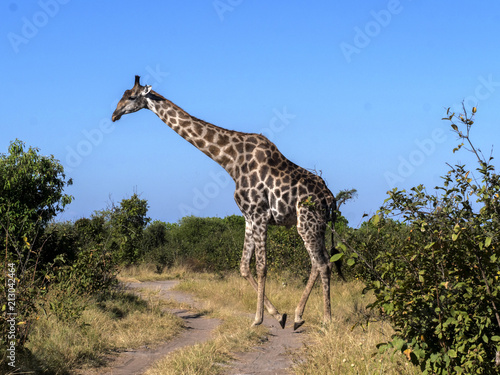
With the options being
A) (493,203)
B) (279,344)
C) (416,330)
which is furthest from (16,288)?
(493,203)

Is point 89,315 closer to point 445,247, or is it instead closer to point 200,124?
point 200,124

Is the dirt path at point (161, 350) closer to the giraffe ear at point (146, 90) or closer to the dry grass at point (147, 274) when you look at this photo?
the giraffe ear at point (146, 90)

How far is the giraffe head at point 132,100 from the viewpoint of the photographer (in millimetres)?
9983

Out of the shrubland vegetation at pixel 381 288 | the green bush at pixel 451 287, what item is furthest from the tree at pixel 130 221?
the green bush at pixel 451 287

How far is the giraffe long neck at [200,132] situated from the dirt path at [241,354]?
3052 millimetres

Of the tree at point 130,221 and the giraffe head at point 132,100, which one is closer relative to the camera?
the giraffe head at point 132,100

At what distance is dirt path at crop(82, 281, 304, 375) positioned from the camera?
278 inches

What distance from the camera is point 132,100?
10055 mm

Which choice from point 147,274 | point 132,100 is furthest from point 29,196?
point 147,274

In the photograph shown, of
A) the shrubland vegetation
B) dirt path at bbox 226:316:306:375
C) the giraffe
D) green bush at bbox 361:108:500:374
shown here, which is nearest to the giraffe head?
the giraffe

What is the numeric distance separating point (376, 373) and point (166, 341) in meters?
4.46

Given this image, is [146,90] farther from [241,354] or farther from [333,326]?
[333,326]

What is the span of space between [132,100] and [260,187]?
2.99 m

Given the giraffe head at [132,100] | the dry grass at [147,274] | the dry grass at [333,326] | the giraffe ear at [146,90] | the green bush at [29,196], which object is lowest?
the dry grass at [333,326]
